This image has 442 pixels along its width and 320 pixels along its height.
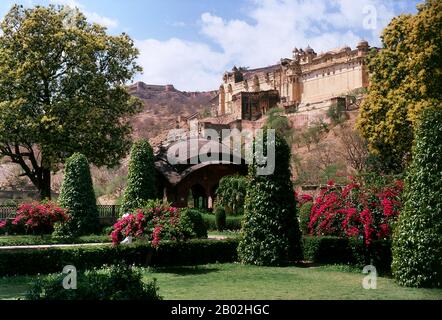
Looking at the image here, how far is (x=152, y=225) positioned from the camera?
53.9 feet

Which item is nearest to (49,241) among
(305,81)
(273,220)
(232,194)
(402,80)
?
(273,220)

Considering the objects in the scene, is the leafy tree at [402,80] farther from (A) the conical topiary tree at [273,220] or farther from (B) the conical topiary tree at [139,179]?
(B) the conical topiary tree at [139,179]

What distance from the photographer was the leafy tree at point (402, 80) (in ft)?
92.7

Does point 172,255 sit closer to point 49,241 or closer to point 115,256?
point 115,256

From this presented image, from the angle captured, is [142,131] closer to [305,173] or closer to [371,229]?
[305,173]

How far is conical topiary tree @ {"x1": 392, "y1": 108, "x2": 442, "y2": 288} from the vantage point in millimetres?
12898

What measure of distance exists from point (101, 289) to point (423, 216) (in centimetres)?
822

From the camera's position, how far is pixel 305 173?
5262 cm

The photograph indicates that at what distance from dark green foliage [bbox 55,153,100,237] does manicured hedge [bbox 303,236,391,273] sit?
11426mm

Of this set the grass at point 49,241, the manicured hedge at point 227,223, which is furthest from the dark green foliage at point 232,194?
the grass at point 49,241

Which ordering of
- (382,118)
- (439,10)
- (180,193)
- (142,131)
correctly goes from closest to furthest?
(439,10)
(382,118)
(180,193)
(142,131)

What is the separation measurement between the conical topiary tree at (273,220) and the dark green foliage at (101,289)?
9.21 meters
